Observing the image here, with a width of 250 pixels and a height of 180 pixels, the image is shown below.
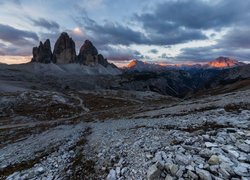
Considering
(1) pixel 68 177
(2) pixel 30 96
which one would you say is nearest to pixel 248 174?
(1) pixel 68 177

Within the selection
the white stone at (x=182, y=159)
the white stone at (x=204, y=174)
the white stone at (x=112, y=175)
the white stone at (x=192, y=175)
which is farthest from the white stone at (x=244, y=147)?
the white stone at (x=112, y=175)

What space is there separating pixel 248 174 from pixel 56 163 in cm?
1505

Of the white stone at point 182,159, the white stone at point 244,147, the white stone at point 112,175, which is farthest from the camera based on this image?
the white stone at point 112,175

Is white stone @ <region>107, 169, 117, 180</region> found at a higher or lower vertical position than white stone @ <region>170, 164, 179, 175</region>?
lower

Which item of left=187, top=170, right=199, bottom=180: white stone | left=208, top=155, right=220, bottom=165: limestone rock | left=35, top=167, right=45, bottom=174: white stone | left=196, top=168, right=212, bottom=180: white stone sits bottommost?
left=35, top=167, right=45, bottom=174: white stone

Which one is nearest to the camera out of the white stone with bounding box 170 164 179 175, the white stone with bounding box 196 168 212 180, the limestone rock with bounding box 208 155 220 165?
the white stone with bounding box 196 168 212 180

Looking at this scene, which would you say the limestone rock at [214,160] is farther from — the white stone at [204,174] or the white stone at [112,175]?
the white stone at [112,175]

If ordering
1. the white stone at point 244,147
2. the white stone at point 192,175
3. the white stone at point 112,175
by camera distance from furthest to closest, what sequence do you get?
the white stone at point 112,175 < the white stone at point 244,147 < the white stone at point 192,175

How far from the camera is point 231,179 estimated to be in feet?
35.9

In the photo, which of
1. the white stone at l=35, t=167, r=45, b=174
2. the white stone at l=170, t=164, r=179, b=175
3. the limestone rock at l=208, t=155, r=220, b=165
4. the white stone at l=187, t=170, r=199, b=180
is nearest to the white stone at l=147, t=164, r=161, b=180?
the white stone at l=170, t=164, r=179, b=175

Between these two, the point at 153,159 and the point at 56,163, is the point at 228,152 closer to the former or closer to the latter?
the point at 153,159

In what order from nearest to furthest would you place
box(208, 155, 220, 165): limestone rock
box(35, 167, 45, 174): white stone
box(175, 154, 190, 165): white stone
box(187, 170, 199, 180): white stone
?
box(187, 170, 199, 180): white stone < box(208, 155, 220, 165): limestone rock < box(175, 154, 190, 165): white stone < box(35, 167, 45, 174): white stone

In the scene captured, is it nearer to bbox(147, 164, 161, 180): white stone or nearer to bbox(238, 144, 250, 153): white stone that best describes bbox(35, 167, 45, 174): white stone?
bbox(147, 164, 161, 180): white stone

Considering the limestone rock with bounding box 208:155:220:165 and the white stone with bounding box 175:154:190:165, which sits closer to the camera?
the limestone rock with bounding box 208:155:220:165
